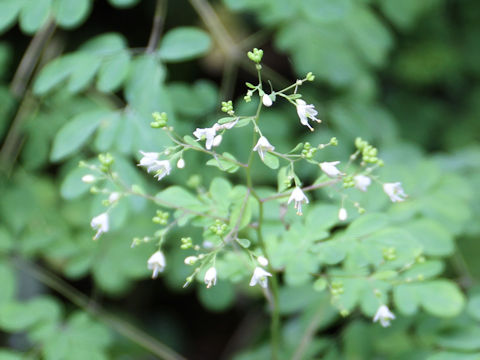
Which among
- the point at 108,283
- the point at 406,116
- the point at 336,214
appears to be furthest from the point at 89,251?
the point at 406,116

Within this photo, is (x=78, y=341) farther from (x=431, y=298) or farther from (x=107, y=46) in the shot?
(x=431, y=298)

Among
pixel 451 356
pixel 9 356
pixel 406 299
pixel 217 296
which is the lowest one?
pixel 217 296

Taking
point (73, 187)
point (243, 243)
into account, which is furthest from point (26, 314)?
point (243, 243)

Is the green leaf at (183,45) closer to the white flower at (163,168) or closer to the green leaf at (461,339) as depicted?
the white flower at (163,168)

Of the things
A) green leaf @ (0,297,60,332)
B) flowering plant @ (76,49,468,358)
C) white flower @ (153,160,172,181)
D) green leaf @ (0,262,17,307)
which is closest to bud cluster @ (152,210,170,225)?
flowering plant @ (76,49,468,358)

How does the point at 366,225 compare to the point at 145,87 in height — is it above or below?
below

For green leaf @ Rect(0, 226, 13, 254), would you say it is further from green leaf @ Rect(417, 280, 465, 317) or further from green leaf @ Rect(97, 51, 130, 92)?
green leaf @ Rect(417, 280, 465, 317)

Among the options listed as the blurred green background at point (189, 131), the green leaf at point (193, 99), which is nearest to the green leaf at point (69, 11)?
the blurred green background at point (189, 131)

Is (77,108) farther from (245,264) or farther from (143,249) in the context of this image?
(245,264)
